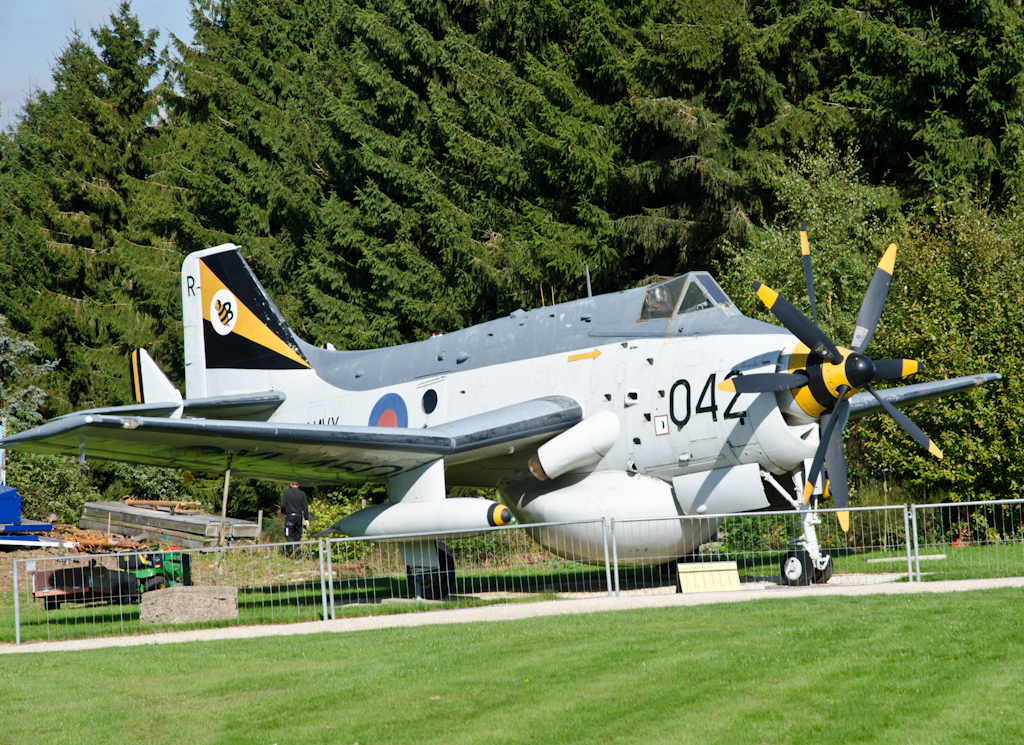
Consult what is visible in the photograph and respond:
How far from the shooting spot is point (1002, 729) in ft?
19.7

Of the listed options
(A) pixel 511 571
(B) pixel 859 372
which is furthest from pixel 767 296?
(A) pixel 511 571

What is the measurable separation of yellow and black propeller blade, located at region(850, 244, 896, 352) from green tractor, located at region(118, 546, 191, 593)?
1043 cm

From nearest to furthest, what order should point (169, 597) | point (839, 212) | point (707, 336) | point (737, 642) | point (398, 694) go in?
1. point (398, 694)
2. point (737, 642)
3. point (169, 597)
4. point (707, 336)
5. point (839, 212)

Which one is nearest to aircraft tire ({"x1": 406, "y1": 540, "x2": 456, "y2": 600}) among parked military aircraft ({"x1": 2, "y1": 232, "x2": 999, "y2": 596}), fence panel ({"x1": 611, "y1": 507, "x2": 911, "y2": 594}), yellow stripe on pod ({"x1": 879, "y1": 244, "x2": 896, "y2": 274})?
parked military aircraft ({"x1": 2, "y1": 232, "x2": 999, "y2": 596})

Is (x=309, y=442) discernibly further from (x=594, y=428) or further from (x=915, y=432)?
(x=915, y=432)

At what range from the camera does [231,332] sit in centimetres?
2058

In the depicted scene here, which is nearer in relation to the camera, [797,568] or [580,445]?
[797,568]

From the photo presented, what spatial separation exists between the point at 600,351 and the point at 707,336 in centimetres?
177

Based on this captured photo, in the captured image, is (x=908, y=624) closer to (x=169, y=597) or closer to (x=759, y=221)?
(x=169, y=597)

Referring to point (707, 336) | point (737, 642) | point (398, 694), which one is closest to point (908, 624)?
point (737, 642)

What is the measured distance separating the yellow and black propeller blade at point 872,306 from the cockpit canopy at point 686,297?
5.96 feet

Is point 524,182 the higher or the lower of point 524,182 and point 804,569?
the higher

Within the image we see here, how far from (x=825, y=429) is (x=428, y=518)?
5748mm

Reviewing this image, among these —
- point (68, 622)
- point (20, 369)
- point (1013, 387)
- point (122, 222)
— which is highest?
point (122, 222)
